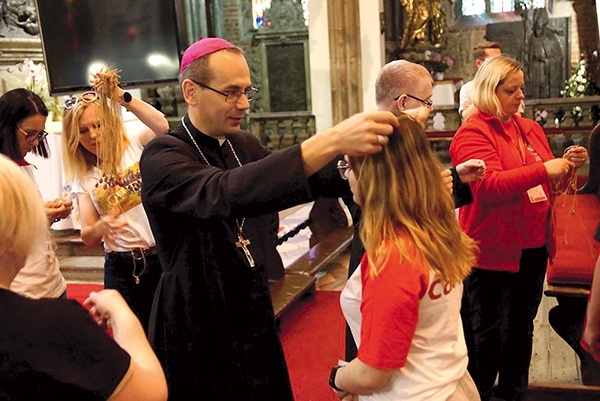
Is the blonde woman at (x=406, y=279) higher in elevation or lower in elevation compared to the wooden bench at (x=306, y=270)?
higher

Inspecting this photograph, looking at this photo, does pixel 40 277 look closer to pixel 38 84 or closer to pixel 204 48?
pixel 204 48

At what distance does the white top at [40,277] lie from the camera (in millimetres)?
2707

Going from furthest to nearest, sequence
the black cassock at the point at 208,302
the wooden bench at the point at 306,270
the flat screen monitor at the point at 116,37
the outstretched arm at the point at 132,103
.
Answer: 1. the flat screen monitor at the point at 116,37
2. the wooden bench at the point at 306,270
3. the outstretched arm at the point at 132,103
4. the black cassock at the point at 208,302

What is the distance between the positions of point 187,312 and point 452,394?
85cm

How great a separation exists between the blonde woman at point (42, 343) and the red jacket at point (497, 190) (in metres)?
1.99

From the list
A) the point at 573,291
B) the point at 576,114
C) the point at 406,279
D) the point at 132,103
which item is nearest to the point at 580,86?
the point at 576,114

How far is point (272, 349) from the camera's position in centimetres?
223

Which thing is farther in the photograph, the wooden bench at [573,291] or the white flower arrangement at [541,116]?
the white flower arrangement at [541,116]

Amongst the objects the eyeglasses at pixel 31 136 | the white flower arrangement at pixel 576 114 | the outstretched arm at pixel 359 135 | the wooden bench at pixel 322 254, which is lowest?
the wooden bench at pixel 322 254

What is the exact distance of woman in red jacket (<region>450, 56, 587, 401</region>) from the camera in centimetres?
298

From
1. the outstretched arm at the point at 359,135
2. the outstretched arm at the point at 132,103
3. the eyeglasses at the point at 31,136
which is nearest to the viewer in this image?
the outstretched arm at the point at 359,135

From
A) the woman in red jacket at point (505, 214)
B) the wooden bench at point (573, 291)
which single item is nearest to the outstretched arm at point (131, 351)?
the woman in red jacket at point (505, 214)

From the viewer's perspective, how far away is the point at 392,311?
1632mm

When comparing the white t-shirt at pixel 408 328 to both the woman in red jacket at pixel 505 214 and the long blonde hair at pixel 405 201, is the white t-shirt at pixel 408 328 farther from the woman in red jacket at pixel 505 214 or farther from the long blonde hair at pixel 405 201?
the woman in red jacket at pixel 505 214
